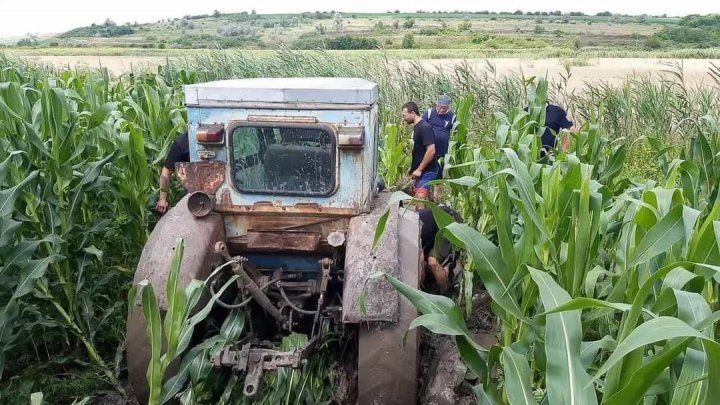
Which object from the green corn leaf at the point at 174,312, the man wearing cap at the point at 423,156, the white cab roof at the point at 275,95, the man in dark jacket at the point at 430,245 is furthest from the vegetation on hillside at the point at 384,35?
the green corn leaf at the point at 174,312

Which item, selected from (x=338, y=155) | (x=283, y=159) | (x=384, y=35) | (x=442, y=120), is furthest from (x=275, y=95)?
(x=384, y=35)

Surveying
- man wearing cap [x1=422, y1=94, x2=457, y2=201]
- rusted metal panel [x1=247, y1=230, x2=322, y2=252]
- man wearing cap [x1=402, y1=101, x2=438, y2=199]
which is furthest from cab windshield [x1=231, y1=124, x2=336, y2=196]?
man wearing cap [x1=422, y1=94, x2=457, y2=201]

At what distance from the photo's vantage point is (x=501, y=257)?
2453 mm

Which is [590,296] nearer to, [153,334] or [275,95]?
[153,334]

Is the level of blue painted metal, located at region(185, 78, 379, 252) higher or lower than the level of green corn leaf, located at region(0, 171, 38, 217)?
higher

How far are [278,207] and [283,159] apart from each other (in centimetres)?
28

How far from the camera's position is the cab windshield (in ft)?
11.4

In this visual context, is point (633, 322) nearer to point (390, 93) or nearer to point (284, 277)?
point (284, 277)

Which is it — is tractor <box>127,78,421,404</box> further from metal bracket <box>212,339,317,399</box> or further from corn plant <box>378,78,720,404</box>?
corn plant <box>378,78,720,404</box>

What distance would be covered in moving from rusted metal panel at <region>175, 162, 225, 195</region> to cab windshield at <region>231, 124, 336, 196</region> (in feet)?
0.30

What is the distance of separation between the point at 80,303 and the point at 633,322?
3.55m

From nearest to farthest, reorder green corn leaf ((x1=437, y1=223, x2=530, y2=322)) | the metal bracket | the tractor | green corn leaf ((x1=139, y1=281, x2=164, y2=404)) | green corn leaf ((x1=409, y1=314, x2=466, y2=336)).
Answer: green corn leaf ((x1=409, y1=314, x2=466, y2=336)) < green corn leaf ((x1=437, y1=223, x2=530, y2=322)) < green corn leaf ((x1=139, y1=281, x2=164, y2=404)) < the metal bracket < the tractor

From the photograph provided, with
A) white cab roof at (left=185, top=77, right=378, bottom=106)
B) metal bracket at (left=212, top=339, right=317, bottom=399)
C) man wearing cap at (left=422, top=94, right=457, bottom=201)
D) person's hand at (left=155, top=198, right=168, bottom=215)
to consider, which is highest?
white cab roof at (left=185, top=77, right=378, bottom=106)

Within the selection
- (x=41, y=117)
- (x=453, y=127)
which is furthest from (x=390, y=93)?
(x=41, y=117)
